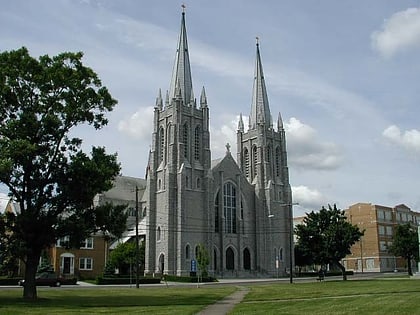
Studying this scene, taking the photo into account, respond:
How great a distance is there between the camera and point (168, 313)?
63.5 feet

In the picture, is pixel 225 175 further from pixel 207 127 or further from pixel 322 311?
pixel 322 311

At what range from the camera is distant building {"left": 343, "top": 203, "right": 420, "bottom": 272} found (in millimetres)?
105312

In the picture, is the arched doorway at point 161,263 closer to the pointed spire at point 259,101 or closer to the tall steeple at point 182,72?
the tall steeple at point 182,72

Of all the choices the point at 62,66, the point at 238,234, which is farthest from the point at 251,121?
the point at 62,66

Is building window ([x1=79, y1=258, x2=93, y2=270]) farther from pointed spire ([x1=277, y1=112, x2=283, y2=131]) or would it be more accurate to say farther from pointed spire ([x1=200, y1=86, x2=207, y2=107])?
pointed spire ([x1=277, y1=112, x2=283, y2=131])

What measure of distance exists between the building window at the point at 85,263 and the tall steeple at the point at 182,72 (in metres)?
28.7

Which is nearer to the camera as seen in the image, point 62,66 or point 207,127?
point 62,66

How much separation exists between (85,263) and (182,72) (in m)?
33.9

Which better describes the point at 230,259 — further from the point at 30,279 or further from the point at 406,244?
the point at 30,279

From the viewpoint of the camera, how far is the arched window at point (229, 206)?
84194mm

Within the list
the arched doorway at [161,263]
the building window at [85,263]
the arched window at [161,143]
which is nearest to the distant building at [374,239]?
the arched window at [161,143]

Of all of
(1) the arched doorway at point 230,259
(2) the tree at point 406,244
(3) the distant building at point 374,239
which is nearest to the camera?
(2) the tree at point 406,244

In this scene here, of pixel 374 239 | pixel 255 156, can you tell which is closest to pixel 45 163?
pixel 255 156

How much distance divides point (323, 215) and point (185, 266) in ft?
83.7
